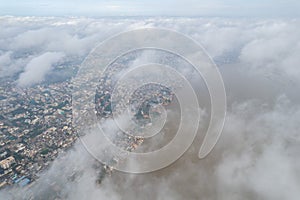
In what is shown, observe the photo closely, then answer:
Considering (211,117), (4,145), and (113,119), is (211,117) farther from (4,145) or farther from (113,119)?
(4,145)

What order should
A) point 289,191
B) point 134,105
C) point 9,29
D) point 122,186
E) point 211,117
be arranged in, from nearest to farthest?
1. point 289,191
2. point 122,186
3. point 211,117
4. point 134,105
5. point 9,29

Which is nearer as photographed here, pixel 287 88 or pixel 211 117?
pixel 211 117

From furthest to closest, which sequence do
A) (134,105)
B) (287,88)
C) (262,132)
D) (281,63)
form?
(281,63)
(287,88)
(134,105)
(262,132)

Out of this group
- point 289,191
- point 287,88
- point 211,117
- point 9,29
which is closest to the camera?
point 289,191

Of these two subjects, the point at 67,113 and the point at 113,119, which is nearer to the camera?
the point at 113,119

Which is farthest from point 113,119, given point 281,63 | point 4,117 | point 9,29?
point 9,29

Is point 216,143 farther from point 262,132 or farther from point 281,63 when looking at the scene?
point 281,63

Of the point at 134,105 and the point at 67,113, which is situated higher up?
the point at 134,105

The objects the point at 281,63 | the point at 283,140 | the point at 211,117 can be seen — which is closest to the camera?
the point at 283,140

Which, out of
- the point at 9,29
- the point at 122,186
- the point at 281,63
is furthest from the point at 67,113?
the point at 9,29
